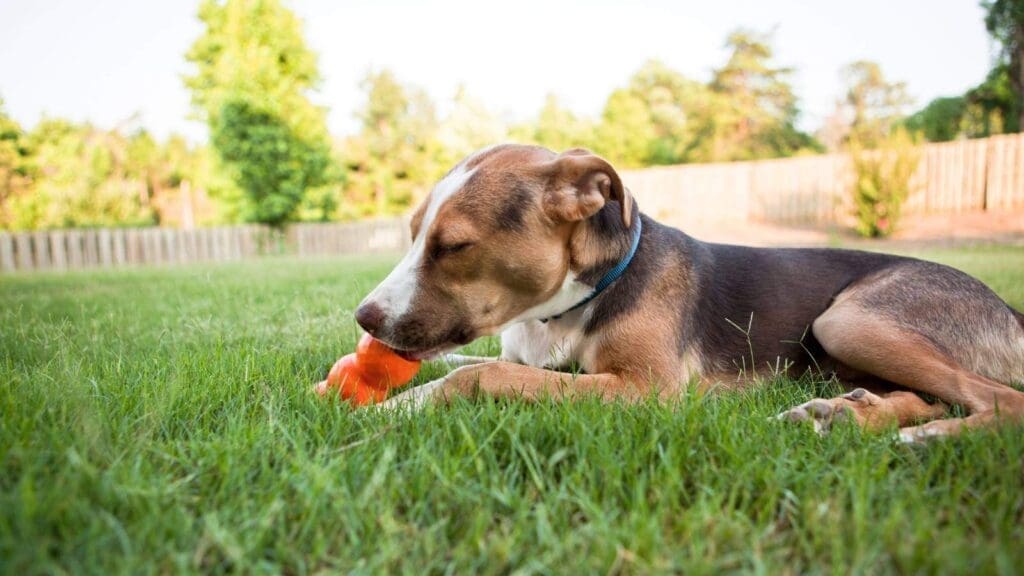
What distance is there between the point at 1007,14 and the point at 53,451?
4010 centimetres

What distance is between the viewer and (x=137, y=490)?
5.27 ft

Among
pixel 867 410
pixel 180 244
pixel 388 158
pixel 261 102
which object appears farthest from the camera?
pixel 388 158

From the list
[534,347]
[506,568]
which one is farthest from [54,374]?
[506,568]

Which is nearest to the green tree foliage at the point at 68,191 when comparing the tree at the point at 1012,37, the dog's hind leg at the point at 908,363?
the dog's hind leg at the point at 908,363

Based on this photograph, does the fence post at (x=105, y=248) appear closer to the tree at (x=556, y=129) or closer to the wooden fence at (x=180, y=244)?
the wooden fence at (x=180, y=244)

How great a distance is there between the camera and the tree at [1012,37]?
95.8 ft

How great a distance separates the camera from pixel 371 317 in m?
3.02

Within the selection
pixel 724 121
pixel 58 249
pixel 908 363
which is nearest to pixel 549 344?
pixel 908 363

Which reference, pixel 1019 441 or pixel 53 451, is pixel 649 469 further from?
pixel 53 451

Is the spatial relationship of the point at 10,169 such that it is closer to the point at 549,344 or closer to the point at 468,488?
the point at 549,344

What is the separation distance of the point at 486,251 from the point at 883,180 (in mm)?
22088

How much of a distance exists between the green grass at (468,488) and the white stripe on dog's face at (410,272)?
0.59 m

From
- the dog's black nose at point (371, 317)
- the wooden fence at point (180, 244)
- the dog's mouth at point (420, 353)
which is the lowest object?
the wooden fence at point (180, 244)

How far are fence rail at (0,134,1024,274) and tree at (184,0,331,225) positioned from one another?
8.00 feet
